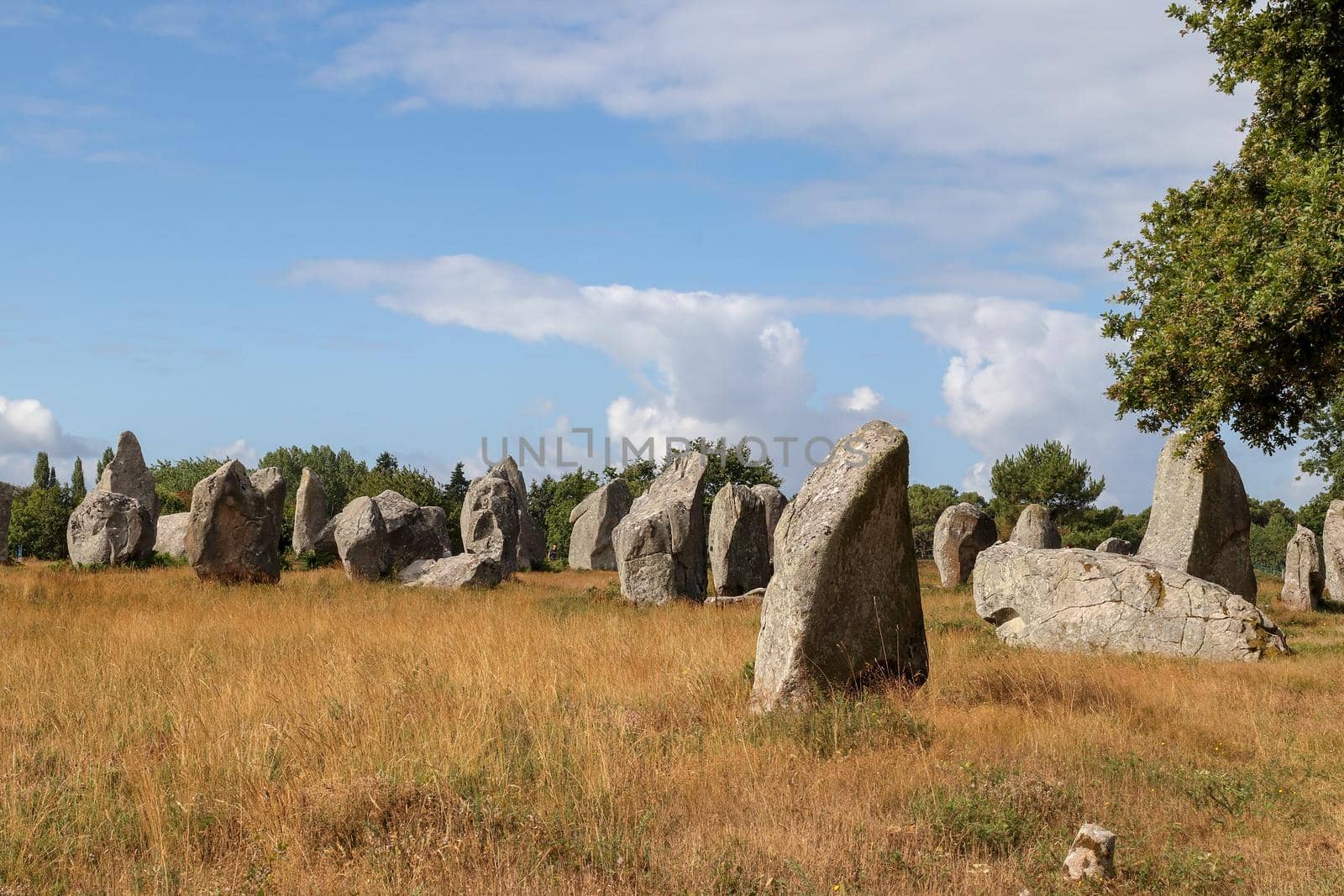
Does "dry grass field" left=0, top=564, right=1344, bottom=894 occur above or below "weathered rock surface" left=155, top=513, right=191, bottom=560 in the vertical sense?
below

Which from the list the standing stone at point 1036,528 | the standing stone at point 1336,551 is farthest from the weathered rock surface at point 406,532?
the standing stone at point 1336,551

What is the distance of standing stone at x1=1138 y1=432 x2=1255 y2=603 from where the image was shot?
61.0 ft

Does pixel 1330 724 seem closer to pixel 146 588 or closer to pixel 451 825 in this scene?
pixel 451 825

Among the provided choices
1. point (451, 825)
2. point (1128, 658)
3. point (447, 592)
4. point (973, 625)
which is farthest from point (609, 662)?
point (447, 592)

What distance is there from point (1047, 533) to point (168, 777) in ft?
86.2

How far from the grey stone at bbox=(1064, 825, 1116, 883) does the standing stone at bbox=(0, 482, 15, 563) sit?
100 feet

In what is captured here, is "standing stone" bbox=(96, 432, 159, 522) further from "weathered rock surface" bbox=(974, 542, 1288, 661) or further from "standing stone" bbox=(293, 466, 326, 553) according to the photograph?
"weathered rock surface" bbox=(974, 542, 1288, 661)

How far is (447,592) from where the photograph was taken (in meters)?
20.9

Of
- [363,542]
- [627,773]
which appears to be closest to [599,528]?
[363,542]

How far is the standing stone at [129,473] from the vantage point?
31297 mm

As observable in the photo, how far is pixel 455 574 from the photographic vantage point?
22781 mm

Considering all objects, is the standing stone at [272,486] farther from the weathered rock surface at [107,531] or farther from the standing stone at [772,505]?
the standing stone at [772,505]

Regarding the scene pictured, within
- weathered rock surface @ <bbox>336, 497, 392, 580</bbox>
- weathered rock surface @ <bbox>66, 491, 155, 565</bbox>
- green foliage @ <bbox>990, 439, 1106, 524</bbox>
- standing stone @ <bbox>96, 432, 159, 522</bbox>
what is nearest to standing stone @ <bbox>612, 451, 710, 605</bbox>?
weathered rock surface @ <bbox>336, 497, 392, 580</bbox>

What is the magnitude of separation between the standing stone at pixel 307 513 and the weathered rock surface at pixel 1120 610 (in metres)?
26.4
